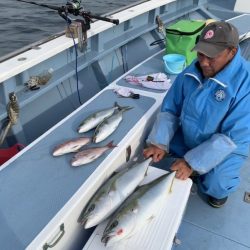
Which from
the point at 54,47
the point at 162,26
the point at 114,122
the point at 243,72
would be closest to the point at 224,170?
the point at 243,72

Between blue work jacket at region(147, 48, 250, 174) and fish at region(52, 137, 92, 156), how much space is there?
0.63m

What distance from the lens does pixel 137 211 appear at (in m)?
2.05

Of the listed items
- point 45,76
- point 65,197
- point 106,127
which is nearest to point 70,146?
point 106,127

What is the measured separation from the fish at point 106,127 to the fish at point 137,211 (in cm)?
52

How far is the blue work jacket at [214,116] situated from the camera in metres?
2.51

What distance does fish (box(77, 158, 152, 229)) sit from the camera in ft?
6.70

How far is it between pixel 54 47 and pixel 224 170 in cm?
215

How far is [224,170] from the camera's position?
270 centimetres

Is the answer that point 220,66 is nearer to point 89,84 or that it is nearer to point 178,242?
point 178,242

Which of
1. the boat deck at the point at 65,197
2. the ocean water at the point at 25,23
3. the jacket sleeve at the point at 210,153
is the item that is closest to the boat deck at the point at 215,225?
the boat deck at the point at 65,197

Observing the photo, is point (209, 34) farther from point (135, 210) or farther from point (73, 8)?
point (73, 8)

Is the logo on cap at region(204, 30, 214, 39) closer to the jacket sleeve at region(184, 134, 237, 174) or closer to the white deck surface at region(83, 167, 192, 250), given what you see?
the jacket sleeve at region(184, 134, 237, 174)

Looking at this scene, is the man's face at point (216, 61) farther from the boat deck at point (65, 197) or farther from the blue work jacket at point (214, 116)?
the boat deck at point (65, 197)

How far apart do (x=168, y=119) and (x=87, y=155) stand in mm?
889
